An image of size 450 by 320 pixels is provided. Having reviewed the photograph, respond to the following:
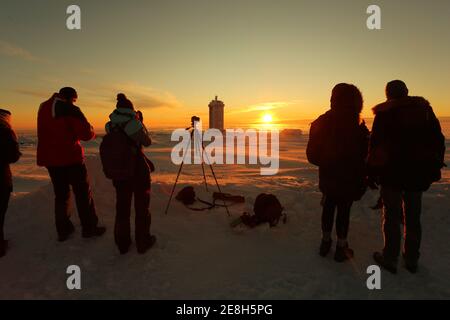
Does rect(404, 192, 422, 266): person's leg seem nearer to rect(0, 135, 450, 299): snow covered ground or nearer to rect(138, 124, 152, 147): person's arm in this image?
rect(0, 135, 450, 299): snow covered ground

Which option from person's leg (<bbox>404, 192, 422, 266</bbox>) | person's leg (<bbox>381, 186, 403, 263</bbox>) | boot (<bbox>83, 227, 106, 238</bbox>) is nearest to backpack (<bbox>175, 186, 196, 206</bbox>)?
boot (<bbox>83, 227, 106, 238</bbox>)

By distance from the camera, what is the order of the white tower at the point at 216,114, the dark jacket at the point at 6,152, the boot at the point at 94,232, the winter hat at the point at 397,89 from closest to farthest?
1. the winter hat at the point at 397,89
2. the dark jacket at the point at 6,152
3. the boot at the point at 94,232
4. the white tower at the point at 216,114

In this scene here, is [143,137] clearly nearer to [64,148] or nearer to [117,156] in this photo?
[117,156]

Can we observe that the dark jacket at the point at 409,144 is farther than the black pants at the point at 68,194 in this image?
No

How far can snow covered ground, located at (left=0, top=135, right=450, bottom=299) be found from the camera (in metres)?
3.44

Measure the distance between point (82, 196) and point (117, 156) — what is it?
1.21 m

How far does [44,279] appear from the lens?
375 centimetres

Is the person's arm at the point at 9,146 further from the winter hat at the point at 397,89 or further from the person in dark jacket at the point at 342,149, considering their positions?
the winter hat at the point at 397,89

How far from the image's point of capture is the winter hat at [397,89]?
3.67 m

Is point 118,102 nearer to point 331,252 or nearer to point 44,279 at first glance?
point 44,279

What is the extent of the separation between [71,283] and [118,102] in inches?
96.0

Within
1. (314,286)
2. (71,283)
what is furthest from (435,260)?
(71,283)

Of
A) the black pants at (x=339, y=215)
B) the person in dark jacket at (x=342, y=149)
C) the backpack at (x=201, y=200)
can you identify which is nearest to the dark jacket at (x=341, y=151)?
the person in dark jacket at (x=342, y=149)
